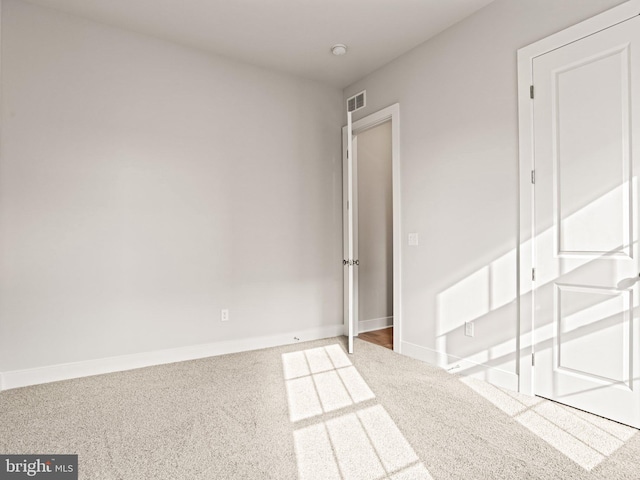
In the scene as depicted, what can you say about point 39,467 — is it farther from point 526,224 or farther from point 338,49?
point 338,49

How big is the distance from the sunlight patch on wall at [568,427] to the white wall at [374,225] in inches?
81.7

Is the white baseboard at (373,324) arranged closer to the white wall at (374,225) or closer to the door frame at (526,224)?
the white wall at (374,225)

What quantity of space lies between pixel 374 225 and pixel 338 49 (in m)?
2.04

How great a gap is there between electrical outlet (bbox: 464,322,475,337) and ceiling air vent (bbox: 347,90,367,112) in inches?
88.0

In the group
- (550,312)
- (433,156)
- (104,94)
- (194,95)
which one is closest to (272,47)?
(194,95)

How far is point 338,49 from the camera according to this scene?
3396 mm

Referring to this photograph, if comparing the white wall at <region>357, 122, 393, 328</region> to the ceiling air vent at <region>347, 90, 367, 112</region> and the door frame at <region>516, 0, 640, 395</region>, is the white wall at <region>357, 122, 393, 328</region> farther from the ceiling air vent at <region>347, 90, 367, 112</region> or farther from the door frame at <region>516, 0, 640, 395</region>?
the door frame at <region>516, 0, 640, 395</region>

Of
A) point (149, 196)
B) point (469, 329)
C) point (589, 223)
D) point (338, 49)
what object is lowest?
point (469, 329)

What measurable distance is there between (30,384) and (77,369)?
0.98 ft

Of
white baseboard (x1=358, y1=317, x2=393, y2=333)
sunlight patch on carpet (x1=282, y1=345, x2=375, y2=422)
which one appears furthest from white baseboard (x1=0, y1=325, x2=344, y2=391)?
white baseboard (x1=358, y1=317, x2=393, y2=333)

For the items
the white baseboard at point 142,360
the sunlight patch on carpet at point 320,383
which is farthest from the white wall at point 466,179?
the white baseboard at point 142,360

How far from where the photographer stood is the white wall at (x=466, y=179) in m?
2.61

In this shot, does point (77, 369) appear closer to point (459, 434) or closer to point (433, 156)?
point (459, 434)

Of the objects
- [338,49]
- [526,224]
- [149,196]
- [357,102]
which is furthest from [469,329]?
[149,196]
